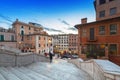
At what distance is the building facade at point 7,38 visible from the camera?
49.0 meters

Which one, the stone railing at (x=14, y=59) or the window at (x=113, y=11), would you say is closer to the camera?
the stone railing at (x=14, y=59)

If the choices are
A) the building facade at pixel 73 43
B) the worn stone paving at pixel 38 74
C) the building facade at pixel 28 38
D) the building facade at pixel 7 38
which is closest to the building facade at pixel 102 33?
the worn stone paving at pixel 38 74

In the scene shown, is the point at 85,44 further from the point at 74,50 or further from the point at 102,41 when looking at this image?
the point at 74,50

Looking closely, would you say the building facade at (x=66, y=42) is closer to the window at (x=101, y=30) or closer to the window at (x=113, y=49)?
the window at (x=101, y=30)

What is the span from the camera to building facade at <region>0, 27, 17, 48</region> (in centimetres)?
4903

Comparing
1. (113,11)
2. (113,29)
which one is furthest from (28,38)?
(113,29)

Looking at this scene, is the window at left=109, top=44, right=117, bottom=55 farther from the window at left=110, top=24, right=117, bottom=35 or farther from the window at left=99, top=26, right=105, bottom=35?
the window at left=99, top=26, right=105, bottom=35

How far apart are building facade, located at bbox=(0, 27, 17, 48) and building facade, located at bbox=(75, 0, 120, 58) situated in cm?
3445

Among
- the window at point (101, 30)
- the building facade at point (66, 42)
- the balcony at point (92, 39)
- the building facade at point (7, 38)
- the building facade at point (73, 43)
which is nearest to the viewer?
the window at point (101, 30)

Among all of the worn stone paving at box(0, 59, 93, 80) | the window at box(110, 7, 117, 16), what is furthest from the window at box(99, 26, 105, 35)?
the worn stone paving at box(0, 59, 93, 80)

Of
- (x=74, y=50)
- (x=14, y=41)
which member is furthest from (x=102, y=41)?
(x=74, y=50)

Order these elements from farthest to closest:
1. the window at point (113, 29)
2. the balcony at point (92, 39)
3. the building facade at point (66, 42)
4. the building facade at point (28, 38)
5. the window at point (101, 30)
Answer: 1. the building facade at point (66, 42)
2. the building facade at point (28, 38)
3. the balcony at point (92, 39)
4. the window at point (101, 30)
5. the window at point (113, 29)

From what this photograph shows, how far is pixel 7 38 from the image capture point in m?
50.5

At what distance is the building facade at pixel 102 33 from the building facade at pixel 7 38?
34.5 metres
